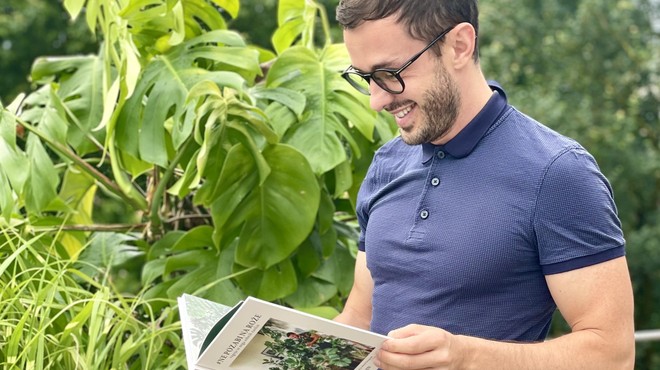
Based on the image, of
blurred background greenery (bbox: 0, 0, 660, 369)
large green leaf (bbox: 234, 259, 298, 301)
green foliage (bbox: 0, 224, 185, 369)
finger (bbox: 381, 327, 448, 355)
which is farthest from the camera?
blurred background greenery (bbox: 0, 0, 660, 369)

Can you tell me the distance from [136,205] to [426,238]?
106cm

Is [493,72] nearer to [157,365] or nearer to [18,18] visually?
[18,18]

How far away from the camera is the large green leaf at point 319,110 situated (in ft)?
7.39

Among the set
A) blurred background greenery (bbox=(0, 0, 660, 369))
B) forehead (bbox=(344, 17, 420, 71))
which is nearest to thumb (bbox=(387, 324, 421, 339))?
forehead (bbox=(344, 17, 420, 71))

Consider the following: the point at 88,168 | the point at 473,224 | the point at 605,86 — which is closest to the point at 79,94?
the point at 88,168

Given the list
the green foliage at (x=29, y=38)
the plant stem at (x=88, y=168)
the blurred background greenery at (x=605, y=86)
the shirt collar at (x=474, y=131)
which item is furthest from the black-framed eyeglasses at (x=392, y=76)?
the green foliage at (x=29, y=38)

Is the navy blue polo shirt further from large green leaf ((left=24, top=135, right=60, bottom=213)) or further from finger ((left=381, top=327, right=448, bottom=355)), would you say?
large green leaf ((left=24, top=135, right=60, bottom=213))

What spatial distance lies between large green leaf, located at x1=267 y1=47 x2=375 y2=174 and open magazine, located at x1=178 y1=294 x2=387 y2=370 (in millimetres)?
809

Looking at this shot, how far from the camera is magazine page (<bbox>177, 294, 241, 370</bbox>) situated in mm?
1444

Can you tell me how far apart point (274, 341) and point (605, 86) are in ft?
24.2

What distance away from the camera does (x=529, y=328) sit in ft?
4.83

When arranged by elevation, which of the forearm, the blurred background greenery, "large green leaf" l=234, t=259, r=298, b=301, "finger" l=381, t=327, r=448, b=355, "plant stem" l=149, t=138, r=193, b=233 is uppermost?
"finger" l=381, t=327, r=448, b=355

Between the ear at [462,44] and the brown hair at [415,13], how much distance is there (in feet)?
0.05

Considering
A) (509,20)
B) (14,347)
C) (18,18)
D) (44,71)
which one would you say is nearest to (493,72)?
(509,20)
